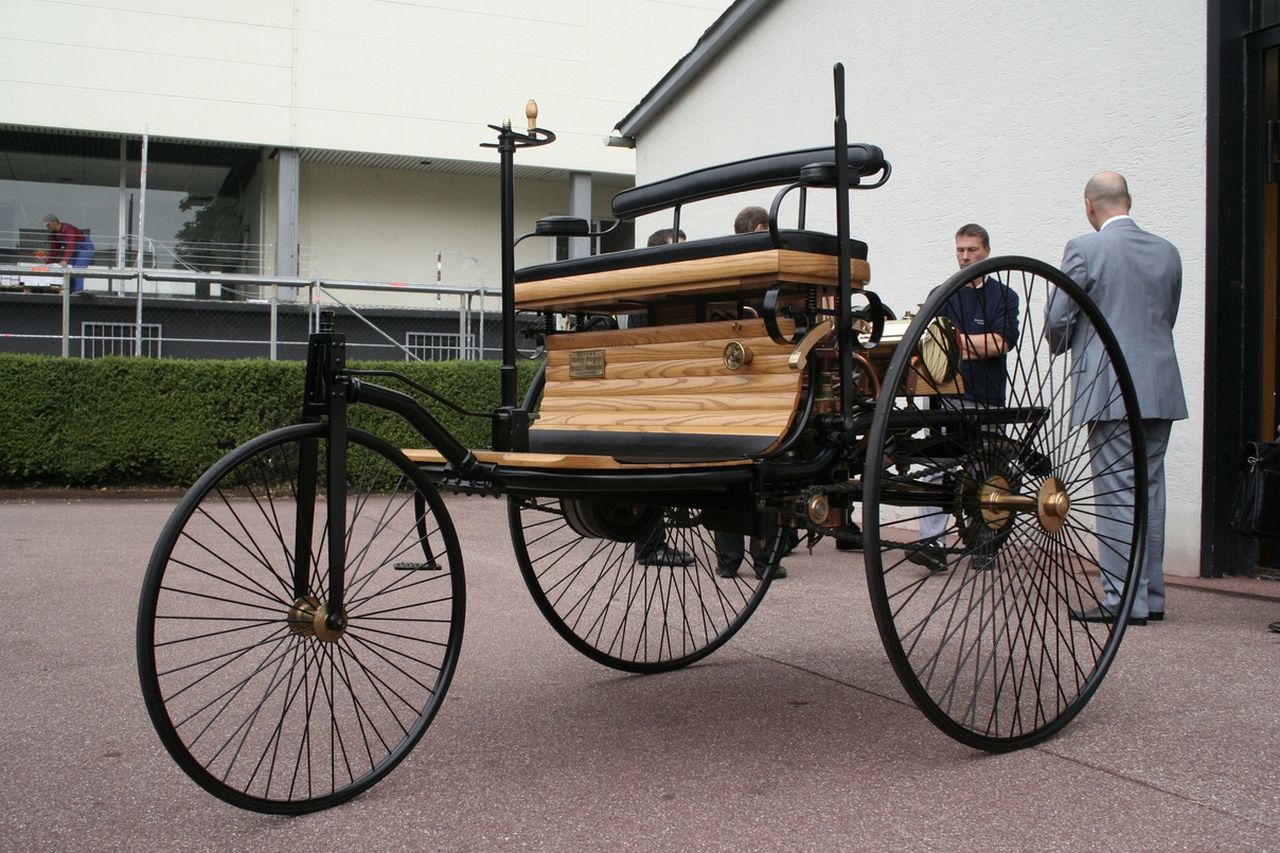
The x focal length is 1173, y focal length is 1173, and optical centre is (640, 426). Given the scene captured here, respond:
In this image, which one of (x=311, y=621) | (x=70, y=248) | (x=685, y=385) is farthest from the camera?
(x=70, y=248)

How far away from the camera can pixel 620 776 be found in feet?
10.7

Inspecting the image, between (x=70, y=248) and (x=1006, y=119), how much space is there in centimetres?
1960

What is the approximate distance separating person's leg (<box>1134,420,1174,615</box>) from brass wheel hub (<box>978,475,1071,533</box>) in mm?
1878

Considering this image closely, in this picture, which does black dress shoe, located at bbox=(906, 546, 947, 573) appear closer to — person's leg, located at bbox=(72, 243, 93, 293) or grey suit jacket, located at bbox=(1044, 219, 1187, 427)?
grey suit jacket, located at bbox=(1044, 219, 1187, 427)

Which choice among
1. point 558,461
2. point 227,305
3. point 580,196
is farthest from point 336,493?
point 580,196

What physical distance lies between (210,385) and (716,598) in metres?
8.35

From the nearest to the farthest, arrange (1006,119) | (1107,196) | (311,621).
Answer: (311,621) < (1107,196) < (1006,119)

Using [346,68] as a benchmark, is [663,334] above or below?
below

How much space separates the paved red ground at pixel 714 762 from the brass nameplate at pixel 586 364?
3.72 ft

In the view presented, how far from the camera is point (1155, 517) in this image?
5418 mm

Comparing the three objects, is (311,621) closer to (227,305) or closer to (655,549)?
(655,549)

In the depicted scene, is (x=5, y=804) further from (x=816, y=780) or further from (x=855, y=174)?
(x=855, y=174)

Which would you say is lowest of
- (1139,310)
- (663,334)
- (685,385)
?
(685,385)

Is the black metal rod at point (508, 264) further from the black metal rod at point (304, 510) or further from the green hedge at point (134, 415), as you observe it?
the green hedge at point (134, 415)
